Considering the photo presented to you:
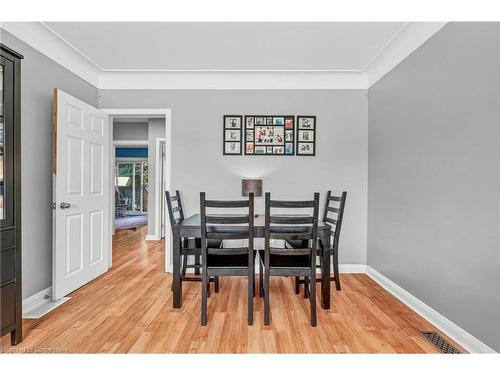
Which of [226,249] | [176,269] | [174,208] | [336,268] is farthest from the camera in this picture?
[174,208]

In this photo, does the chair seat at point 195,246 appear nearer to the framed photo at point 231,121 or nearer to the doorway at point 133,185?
the framed photo at point 231,121

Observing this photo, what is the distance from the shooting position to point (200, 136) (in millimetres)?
3783

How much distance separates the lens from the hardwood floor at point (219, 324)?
2.02m

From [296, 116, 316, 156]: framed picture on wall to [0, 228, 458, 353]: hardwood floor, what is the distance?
1.63 meters

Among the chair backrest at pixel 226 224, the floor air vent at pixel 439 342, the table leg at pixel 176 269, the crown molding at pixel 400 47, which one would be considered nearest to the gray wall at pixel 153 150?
the table leg at pixel 176 269

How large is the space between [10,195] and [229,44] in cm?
226

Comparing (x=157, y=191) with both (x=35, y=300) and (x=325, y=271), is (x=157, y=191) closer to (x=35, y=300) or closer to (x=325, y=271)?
(x=35, y=300)

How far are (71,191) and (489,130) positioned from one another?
3529mm

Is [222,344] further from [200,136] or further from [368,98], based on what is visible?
[368,98]

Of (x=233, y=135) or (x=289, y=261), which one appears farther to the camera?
(x=233, y=135)

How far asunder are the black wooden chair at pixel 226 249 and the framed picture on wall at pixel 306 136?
166 cm

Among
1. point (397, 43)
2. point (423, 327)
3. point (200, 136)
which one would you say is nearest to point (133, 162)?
point (200, 136)

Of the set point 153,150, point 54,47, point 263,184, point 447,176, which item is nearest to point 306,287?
point 263,184

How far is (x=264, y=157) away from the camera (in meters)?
3.79
